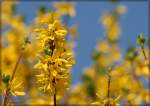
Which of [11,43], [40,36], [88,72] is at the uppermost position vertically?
[40,36]

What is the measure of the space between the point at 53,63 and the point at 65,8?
11.1ft

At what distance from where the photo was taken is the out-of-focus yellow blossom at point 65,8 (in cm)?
614

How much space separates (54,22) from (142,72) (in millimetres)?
2396

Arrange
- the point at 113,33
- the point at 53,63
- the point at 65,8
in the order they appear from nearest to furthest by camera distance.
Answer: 1. the point at 53,63
2. the point at 65,8
3. the point at 113,33

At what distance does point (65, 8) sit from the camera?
636cm

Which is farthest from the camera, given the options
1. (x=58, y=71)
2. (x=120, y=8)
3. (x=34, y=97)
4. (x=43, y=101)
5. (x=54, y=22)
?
(x=120, y=8)

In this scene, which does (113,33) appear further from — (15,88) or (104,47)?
(15,88)

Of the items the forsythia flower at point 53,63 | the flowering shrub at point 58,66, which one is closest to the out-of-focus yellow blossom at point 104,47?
the flowering shrub at point 58,66

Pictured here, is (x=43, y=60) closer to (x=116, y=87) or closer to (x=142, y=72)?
(x=142, y=72)

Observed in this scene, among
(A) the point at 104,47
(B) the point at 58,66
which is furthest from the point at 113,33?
(B) the point at 58,66

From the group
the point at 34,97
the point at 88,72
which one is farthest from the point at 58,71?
the point at 88,72

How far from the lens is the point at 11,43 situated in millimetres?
7004

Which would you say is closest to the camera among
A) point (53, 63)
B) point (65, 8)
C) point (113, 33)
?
point (53, 63)

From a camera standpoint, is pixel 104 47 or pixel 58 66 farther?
pixel 104 47
